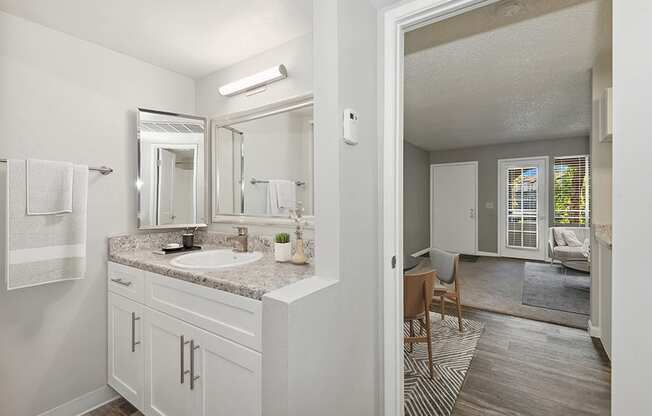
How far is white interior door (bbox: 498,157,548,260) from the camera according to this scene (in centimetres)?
556

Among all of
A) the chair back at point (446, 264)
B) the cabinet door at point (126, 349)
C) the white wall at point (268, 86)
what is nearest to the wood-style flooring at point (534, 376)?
the cabinet door at point (126, 349)

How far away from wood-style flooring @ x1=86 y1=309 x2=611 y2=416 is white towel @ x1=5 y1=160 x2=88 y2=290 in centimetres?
93

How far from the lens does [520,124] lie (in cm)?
443

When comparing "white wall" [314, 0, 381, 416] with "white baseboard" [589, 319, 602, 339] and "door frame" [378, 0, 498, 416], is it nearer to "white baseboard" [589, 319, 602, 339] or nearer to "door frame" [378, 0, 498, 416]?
"door frame" [378, 0, 498, 416]

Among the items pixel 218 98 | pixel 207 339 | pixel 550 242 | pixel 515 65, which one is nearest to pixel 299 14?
pixel 218 98

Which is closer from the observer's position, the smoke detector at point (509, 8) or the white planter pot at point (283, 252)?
the white planter pot at point (283, 252)

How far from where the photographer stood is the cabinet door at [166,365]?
1.30m

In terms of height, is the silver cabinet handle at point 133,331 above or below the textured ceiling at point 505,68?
below

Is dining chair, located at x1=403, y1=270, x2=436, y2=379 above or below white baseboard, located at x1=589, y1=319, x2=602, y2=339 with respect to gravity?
above

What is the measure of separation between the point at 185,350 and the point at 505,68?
127 inches

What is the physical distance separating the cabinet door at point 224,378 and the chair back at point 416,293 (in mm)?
1212

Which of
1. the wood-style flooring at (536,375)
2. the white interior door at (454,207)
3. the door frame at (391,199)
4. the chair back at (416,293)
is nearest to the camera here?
the door frame at (391,199)

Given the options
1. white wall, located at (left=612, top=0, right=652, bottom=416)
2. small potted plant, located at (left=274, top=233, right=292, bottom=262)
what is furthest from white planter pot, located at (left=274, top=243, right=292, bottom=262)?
white wall, located at (left=612, top=0, right=652, bottom=416)

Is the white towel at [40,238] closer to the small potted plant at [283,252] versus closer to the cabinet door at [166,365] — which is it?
the cabinet door at [166,365]
